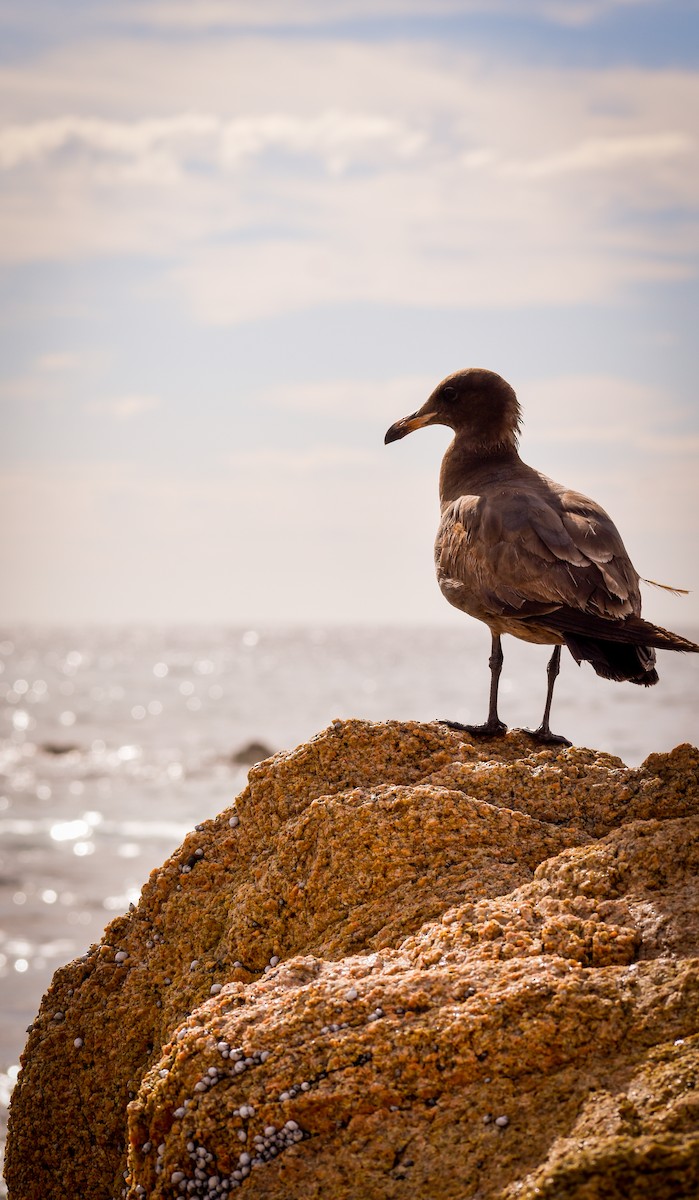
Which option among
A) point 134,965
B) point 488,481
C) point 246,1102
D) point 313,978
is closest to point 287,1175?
point 246,1102

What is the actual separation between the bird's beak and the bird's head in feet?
0.36

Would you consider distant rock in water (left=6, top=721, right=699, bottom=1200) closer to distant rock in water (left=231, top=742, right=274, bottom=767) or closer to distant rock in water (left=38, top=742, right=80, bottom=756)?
distant rock in water (left=231, top=742, right=274, bottom=767)

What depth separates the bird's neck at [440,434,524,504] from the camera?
6.89 meters

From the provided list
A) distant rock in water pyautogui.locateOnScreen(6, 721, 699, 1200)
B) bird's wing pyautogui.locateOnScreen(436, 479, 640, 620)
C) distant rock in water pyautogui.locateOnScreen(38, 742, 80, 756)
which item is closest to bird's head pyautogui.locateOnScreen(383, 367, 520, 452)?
bird's wing pyautogui.locateOnScreen(436, 479, 640, 620)

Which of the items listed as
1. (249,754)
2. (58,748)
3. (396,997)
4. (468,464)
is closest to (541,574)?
(468,464)

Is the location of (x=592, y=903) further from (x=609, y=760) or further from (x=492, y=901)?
(x=609, y=760)

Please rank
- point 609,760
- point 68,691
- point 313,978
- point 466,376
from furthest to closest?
point 68,691 < point 466,376 < point 609,760 < point 313,978

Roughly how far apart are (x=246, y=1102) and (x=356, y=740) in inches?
72.2

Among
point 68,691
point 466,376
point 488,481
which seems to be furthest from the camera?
point 68,691

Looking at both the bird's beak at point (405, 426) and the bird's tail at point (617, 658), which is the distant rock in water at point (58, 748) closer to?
the bird's beak at point (405, 426)

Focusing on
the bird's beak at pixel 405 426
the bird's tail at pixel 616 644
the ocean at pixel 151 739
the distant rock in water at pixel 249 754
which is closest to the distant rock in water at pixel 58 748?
the ocean at pixel 151 739

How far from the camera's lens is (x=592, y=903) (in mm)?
3557

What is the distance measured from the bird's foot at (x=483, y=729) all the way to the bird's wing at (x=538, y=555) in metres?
0.55

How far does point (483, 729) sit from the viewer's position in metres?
5.35
